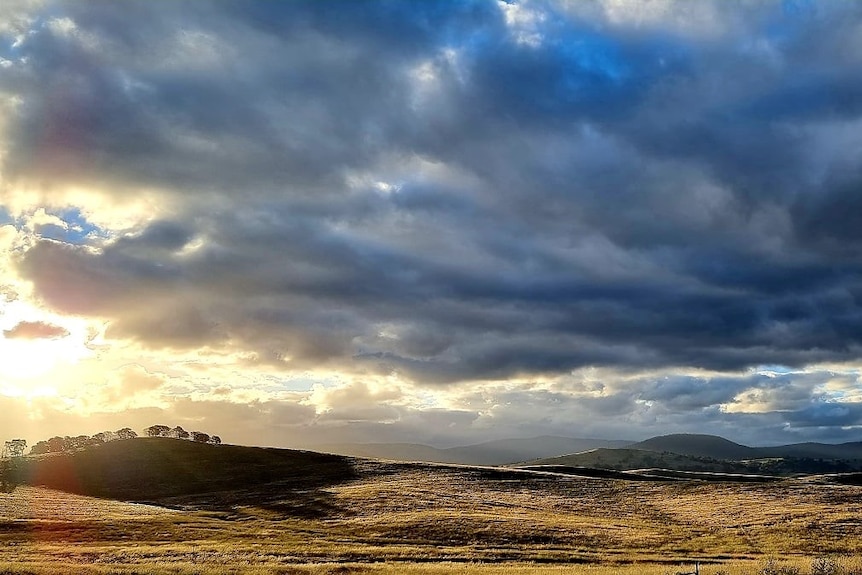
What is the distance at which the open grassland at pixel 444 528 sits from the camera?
53.1m

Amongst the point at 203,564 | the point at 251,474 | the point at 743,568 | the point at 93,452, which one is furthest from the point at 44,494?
the point at 743,568

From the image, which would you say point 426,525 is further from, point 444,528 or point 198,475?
point 198,475

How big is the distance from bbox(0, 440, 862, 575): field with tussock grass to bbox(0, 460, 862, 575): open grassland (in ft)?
0.70

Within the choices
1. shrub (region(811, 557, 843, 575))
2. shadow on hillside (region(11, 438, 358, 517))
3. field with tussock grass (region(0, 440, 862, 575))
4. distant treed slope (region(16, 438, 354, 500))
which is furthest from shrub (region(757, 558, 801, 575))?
distant treed slope (region(16, 438, 354, 500))

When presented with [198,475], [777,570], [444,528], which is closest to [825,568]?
[777,570]

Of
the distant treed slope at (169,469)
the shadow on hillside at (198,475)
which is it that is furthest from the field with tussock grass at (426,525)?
the distant treed slope at (169,469)

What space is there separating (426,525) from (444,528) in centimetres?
264

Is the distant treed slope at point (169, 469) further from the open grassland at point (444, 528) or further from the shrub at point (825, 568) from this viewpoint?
the shrub at point (825, 568)

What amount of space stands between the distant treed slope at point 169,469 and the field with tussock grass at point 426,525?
1.24 m

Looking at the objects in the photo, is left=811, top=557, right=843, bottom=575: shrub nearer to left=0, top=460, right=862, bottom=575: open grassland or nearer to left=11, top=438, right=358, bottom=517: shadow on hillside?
left=0, top=460, right=862, bottom=575: open grassland

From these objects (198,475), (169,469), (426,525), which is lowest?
(426,525)

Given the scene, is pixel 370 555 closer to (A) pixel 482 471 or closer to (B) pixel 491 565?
(B) pixel 491 565

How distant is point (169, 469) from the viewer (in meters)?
164

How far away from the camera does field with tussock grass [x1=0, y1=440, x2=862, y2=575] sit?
5281 centimetres
